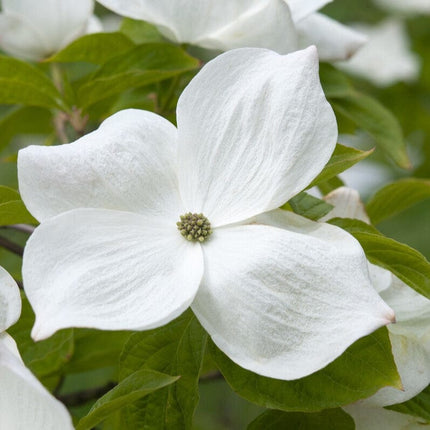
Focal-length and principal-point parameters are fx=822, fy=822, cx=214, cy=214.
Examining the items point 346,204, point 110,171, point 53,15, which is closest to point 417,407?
point 346,204

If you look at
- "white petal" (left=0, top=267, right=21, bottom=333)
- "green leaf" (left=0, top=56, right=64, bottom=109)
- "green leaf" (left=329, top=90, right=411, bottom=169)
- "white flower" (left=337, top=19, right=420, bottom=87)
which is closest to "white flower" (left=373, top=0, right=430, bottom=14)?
"white flower" (left=337, top=19, right=420, bottom=87)

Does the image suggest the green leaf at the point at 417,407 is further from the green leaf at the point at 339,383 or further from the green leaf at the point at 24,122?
the green leaf at the point at 24,122

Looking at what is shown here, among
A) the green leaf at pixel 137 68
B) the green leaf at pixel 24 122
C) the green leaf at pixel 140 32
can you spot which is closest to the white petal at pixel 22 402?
the green leaf at pixel 137 68

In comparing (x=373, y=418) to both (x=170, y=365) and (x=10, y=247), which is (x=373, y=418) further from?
(x=10, y=247)

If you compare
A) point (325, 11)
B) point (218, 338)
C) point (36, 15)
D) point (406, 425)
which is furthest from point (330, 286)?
point (325, 11)

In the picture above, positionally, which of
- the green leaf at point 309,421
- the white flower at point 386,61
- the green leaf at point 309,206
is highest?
the green leaf at point 309,206

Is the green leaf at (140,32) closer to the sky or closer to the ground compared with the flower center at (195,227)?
closer to the ground

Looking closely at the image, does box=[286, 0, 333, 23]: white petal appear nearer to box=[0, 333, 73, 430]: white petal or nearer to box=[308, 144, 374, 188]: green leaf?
box=[308, 144, 374, 188]: green leaf
